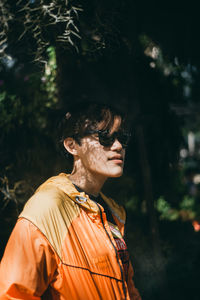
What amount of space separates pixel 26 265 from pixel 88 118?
0.78 m

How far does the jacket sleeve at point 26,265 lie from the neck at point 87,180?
0.42 meters

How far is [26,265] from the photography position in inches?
46.1

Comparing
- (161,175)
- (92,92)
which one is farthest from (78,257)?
(161,175)

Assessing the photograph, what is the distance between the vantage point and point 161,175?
2.90 meters

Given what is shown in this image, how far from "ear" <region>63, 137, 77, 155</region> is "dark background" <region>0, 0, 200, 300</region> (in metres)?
0.15

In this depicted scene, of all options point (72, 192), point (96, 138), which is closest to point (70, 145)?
point (96, 138)

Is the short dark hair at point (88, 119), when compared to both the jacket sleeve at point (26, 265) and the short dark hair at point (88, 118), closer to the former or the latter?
the short dark hair at point (88, 118)

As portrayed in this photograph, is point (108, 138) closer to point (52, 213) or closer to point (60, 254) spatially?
point (52, 213)

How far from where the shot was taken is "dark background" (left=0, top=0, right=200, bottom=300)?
1.84 meters

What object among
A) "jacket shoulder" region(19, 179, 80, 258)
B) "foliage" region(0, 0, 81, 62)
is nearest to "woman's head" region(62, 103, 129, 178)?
"jacket shoulder" region(19, 179, 80, 258)

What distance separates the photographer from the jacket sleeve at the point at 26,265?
1151 millimetres

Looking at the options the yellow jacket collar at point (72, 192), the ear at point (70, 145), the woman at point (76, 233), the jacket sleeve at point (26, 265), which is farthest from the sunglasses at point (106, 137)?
the jacket sleeve at point (26, 265)

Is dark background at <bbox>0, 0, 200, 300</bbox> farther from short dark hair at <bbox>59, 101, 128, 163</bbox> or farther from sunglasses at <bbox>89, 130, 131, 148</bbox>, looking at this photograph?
sunglasses at <bbox>89, 130, 131, 148</bbox>

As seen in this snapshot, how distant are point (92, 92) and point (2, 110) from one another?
0.73 m
